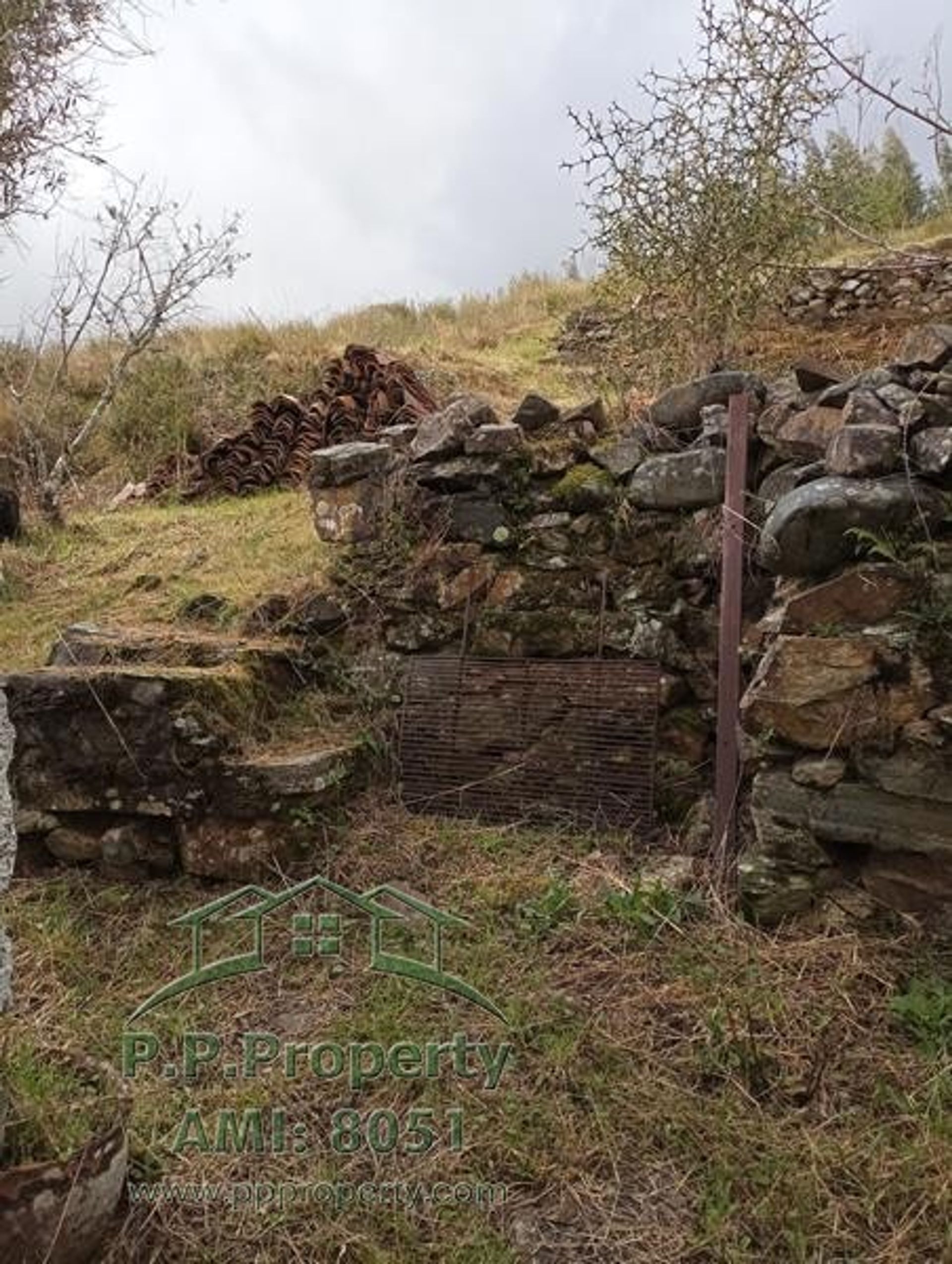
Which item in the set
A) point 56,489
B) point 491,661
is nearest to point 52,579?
point 56,489

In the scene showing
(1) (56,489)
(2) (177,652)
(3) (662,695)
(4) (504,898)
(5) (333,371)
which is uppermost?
(5) (333,371)

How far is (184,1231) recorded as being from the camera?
82.2 inches

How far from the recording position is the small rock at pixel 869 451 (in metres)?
3.00

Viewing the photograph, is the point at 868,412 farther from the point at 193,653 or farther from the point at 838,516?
the point at 193,653

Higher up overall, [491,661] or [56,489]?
[56,489]

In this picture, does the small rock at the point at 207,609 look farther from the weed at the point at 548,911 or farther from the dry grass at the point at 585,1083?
the weed at the point at 548,911

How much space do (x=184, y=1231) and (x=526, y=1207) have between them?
715mm

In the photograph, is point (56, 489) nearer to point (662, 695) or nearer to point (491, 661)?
point (491, 661)

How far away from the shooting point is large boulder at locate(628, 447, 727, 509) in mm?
3738

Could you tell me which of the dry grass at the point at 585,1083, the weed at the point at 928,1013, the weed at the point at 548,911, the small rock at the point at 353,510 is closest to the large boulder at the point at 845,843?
the dry grass at the point at 585,1083

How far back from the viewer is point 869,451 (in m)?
3.02

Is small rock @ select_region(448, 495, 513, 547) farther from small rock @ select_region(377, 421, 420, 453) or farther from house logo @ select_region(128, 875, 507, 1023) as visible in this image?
house logo @ select_region(128, 875, 507, 1023)

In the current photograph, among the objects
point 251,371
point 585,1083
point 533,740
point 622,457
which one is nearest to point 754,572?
point 622,457

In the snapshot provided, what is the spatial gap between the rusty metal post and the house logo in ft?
3.03
